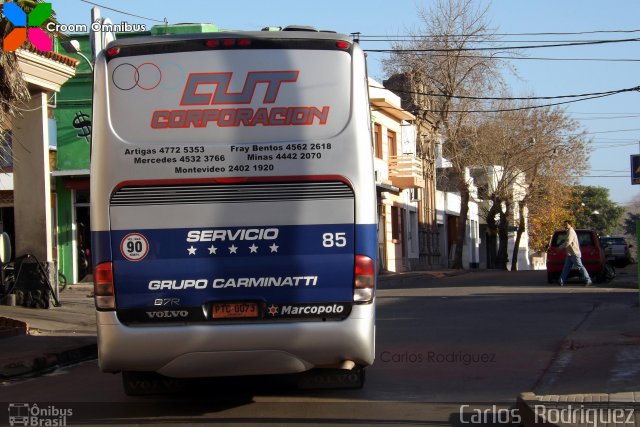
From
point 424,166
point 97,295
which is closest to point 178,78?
point 97,295

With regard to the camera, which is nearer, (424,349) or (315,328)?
(315,328)

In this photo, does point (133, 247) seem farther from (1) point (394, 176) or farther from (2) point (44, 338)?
(1) point (394, 176)

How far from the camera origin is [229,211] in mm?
7656

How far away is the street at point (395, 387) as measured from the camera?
27.1ft

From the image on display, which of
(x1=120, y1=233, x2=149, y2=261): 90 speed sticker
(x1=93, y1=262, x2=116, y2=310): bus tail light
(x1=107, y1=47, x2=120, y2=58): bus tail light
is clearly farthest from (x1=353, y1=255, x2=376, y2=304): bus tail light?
(x1=107, y1=47, x2=120, y2=58): bus tail light

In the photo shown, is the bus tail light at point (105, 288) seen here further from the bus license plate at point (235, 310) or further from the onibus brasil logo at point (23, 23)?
the onibus brasil logo at point (23, 23)

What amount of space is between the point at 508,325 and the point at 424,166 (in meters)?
34.6

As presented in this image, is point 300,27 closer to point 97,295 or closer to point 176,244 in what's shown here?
point 176,244

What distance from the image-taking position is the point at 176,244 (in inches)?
300

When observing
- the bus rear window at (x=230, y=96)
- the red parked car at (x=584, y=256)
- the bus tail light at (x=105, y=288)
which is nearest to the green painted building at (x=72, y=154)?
the red parked car at (x=584, y=256)

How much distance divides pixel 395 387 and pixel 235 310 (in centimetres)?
269

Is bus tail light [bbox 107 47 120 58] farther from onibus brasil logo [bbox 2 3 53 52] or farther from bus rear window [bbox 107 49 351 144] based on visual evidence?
onibus brasil logo [bbox 2 3 53 52]

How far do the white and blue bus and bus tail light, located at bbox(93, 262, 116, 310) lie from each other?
1 centimetres

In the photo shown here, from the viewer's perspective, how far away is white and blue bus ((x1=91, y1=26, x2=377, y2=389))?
298 inches
